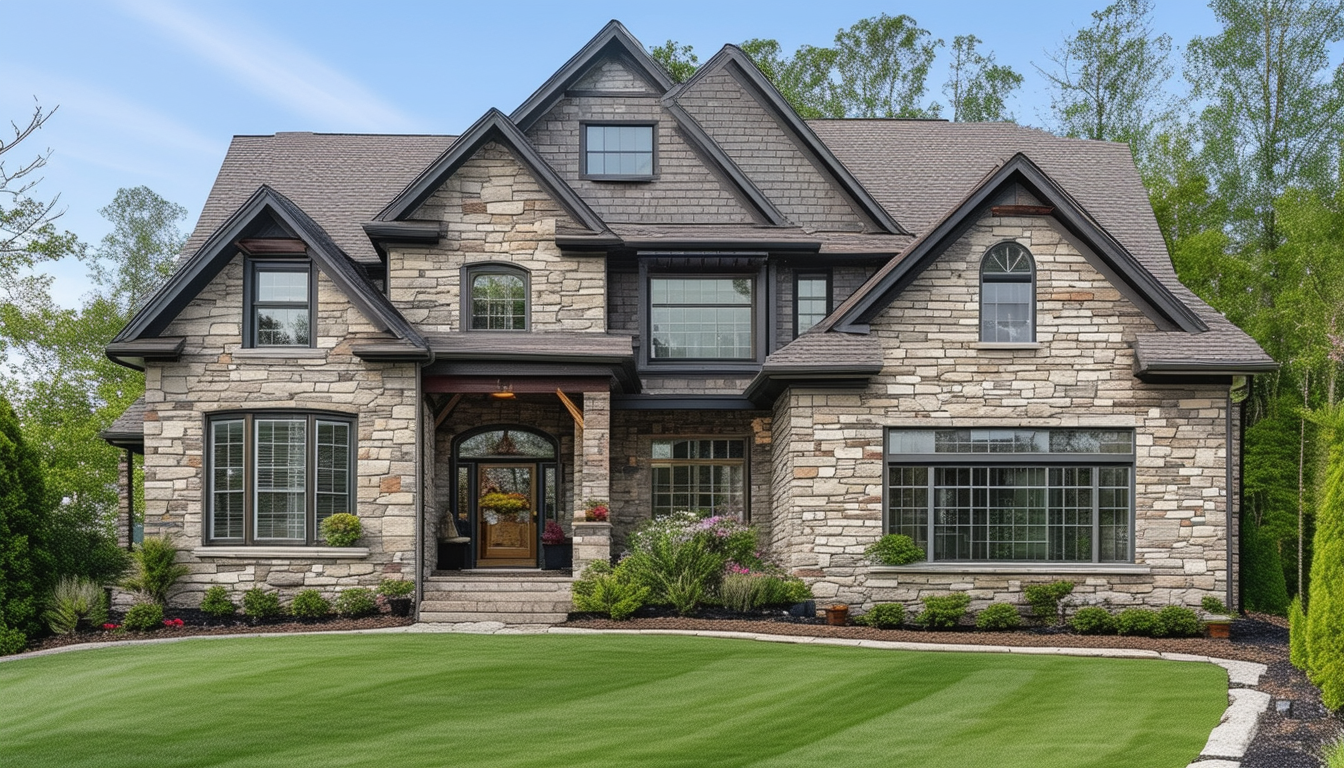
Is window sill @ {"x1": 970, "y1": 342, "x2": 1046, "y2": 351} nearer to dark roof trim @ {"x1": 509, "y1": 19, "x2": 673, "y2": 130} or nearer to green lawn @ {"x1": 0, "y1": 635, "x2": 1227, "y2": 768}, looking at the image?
green lawn @ {"x1": 0, "y1": 635, "x2": 1227, "y2": 768}

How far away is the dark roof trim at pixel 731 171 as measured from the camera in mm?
19969

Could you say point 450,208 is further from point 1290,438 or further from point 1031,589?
point 1290,438

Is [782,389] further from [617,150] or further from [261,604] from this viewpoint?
[261,604]

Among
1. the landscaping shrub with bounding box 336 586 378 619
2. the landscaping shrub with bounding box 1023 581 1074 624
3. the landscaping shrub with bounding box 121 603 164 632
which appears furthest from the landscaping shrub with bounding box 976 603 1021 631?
the landscaping shrub with bounding box 121 603 164 632

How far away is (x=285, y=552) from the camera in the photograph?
17.0m

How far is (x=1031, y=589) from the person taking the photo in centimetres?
1656

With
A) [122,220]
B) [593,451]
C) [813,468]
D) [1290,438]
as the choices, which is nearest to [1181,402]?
[813,468]

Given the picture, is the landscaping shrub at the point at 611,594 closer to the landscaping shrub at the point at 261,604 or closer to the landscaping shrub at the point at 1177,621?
the landscaping shrub at the point at 261,604

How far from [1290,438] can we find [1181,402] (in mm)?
10077

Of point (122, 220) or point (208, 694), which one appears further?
point (122, 220)

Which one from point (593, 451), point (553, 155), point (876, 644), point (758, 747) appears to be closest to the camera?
point (758, 747)

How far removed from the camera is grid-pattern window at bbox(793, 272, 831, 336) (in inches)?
805

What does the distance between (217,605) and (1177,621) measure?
41.3 ft

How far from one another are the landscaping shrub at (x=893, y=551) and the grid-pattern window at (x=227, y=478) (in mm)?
8756
